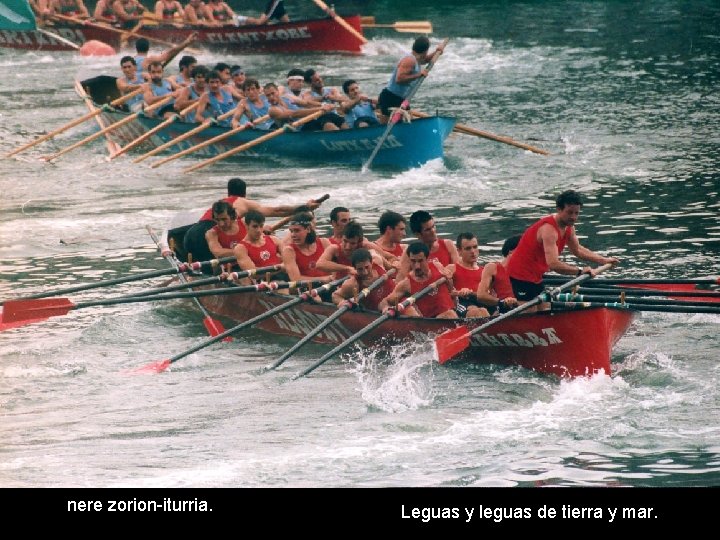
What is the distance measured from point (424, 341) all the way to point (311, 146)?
9.76 meters

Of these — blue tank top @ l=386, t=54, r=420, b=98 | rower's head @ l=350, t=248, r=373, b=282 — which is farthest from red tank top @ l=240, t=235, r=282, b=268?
blue tank top @ l=386, t=54, r=420, b=98

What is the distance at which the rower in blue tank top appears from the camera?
22.8 m

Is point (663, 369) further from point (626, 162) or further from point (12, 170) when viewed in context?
point (12, 170)

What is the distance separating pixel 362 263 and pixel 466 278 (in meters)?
1.07

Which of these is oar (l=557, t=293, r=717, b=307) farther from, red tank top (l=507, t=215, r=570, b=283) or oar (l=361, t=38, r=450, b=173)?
oar (l=361, t=38, r=450, b=173)

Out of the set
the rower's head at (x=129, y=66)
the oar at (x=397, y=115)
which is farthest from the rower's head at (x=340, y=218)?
the rower's head at (x=129, y=66)

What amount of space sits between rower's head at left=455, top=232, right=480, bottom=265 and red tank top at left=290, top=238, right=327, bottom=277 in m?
1.79

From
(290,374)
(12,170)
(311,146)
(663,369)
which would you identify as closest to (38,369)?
(290,374)

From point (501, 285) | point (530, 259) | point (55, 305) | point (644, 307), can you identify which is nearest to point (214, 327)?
point (55, 305)

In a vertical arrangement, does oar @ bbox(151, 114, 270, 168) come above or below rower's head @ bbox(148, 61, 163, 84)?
below

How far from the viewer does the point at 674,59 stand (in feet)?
104

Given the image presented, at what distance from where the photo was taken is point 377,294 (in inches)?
586

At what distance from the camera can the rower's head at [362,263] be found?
48.2 feet

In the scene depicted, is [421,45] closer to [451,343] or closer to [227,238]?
[227,238]
